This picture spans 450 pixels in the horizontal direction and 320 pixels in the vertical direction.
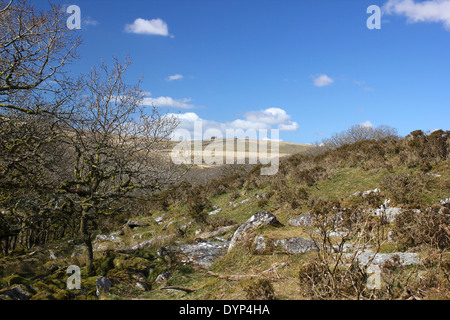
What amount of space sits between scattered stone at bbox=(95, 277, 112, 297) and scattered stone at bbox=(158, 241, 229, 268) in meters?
1.90

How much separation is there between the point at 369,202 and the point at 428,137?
17.5 ft

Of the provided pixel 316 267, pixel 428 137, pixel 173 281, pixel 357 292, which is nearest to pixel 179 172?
pixel 173 281

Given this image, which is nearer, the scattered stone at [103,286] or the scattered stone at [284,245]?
the scattered stone at [103,286]

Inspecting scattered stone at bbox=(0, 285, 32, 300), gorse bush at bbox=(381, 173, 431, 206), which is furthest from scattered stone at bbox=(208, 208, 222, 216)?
scattered stone at bbox=(0, 285, 32, 300)

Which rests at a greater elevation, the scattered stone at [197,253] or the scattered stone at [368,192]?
the scattered stone at [368,192]

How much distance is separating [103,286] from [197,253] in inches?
109

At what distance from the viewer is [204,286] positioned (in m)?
6.08

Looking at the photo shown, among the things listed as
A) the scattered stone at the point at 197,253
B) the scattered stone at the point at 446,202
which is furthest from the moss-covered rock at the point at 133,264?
the scattered stone at the point at 446,202

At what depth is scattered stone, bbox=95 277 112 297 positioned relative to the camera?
649cm

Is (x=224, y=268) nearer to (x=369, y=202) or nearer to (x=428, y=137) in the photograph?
(x=369, y=202)

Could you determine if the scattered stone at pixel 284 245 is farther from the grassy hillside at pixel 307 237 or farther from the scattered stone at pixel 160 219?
the scattered stone at pixel 160 219

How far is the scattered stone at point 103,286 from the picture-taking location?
649 centimetres

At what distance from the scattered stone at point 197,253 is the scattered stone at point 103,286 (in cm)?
190

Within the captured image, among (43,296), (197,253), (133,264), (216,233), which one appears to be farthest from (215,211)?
(43,296)
